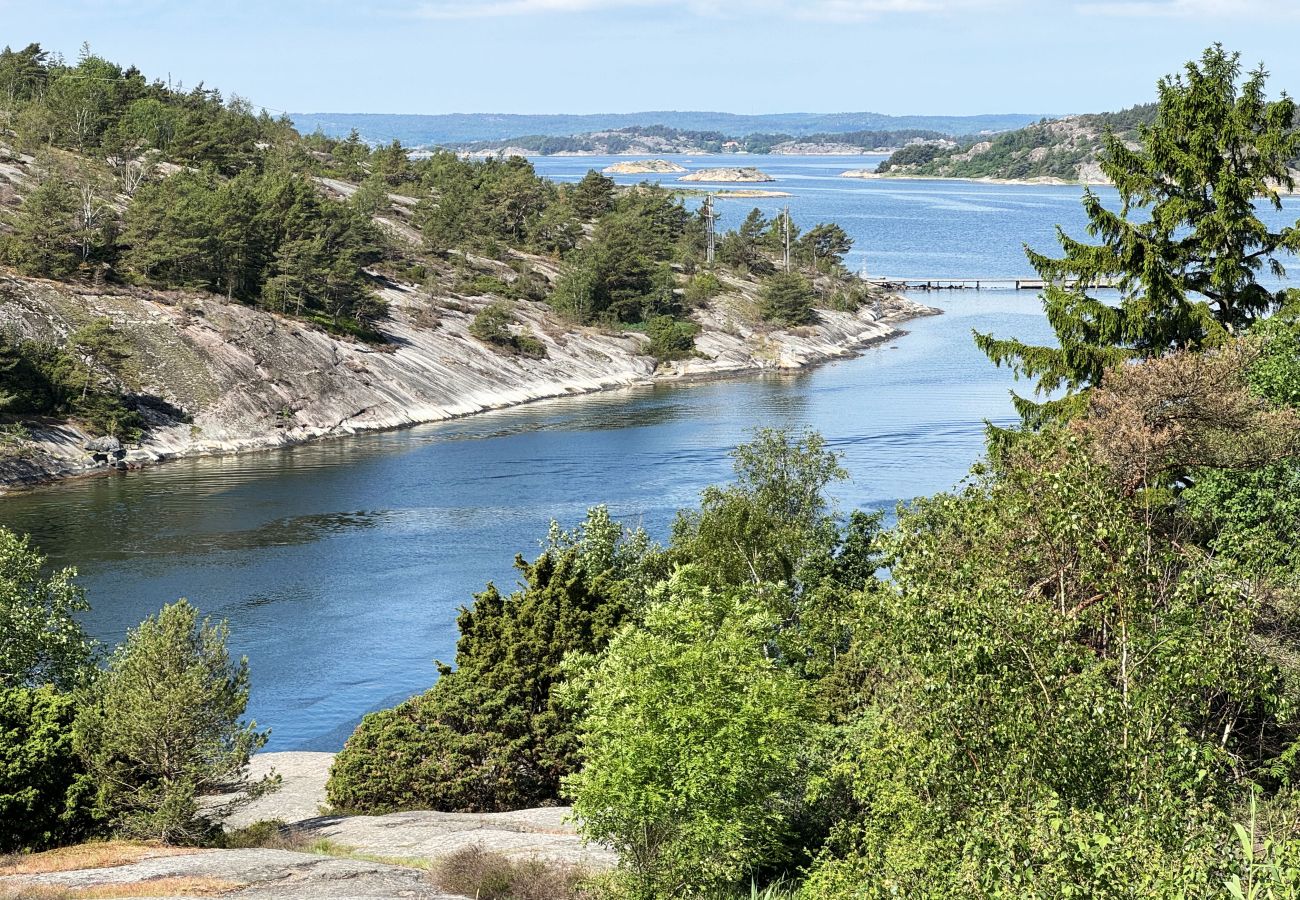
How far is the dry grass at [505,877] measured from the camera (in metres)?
29.1

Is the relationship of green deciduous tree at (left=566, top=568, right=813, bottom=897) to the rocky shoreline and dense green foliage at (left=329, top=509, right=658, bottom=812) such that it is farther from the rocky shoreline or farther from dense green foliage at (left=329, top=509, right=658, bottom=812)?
the rocky shoreline

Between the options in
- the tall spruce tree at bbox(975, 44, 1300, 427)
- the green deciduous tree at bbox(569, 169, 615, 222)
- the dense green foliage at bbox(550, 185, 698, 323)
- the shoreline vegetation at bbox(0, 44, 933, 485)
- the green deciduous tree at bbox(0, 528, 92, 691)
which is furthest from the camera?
the green deciduous tree at bbox(569, 169, 615, 222)

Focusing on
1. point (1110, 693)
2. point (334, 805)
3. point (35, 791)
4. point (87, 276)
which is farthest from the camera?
point (87, 276)

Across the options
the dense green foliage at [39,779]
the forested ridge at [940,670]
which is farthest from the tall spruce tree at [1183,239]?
the dense green foliage at [39,779]

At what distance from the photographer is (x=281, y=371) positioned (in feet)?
350

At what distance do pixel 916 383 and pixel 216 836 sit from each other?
320 ft

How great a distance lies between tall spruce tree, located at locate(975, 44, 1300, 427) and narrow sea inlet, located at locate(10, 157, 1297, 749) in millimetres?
30656

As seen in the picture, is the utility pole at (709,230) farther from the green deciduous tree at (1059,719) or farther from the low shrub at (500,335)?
the green deciduous tree at (1059,719)

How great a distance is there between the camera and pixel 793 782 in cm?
3241

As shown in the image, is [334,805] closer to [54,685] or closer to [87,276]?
[54,685]

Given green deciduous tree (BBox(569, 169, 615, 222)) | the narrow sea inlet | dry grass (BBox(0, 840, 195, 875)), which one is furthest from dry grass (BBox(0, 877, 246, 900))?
green deciduous tree (BBox(569, 169, 615, 222))

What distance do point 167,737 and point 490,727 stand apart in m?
9.59

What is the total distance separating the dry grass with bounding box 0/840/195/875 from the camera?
3108 cm

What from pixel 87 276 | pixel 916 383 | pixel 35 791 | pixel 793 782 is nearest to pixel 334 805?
pixel 35 791
